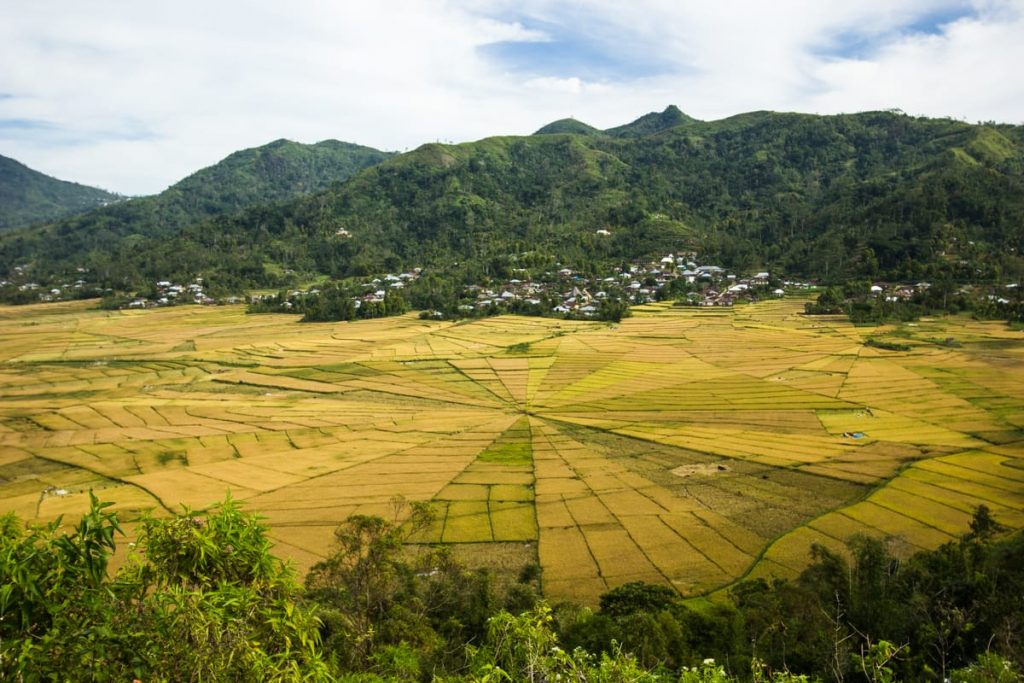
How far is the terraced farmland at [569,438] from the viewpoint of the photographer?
31297mm

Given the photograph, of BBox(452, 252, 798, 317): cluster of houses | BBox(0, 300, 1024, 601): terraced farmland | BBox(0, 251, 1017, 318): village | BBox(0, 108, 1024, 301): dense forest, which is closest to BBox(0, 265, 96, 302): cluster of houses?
BBox(0, 251, 1017, 318): village

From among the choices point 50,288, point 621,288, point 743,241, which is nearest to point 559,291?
point 621,288

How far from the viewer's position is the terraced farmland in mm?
31297

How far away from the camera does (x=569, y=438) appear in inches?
1916

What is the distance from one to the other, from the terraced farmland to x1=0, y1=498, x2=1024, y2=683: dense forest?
3.87 metres

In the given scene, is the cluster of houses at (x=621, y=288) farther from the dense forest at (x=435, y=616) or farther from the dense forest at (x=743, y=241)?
the dense forest at (x=435, y=616)

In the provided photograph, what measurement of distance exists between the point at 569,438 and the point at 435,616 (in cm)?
2662

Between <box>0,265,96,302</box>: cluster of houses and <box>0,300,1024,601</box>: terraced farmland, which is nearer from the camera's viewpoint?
<box>0,300,1024,601</box>: terraced farmland

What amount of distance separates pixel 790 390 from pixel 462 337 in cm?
5217

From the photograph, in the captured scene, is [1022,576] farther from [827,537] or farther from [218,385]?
[218,385]

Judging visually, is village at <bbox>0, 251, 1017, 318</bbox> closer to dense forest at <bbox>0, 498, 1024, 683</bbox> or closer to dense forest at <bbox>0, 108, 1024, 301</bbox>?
dense forest at <bbox>0, 108, 1024, 301</bbox>

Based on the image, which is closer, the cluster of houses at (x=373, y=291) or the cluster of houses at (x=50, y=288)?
the cluster of houses at (x=373, y=291)

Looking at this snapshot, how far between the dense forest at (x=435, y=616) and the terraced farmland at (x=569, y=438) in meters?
3.87

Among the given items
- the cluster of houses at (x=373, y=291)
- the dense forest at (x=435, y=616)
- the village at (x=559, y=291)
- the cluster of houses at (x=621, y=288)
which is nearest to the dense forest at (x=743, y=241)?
the village at (x=559, y=291)
